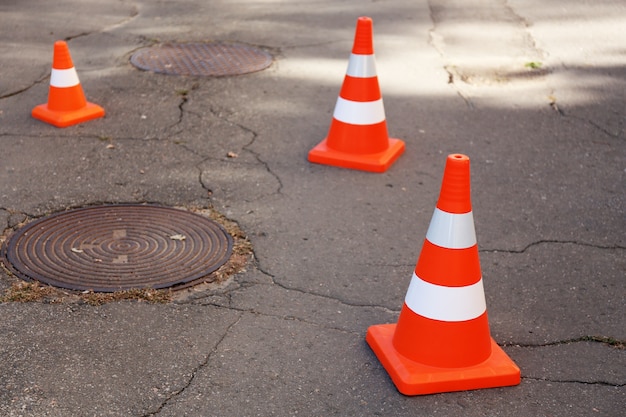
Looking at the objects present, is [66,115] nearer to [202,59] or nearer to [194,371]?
[202,59]

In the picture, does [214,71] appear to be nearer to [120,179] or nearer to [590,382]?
[120,179]

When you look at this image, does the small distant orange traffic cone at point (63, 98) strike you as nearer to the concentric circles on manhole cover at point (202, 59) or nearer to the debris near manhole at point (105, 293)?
the concentric circles on manhole cover at point (202, 59)

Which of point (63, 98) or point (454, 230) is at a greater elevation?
point (454, 230)

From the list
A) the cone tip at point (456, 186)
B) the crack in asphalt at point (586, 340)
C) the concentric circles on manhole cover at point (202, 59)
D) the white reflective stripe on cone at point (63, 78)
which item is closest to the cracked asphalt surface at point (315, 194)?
the crack in asphalt at point (586, 340)

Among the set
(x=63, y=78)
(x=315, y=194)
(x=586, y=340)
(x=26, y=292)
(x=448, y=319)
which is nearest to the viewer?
(x=448, y=319)

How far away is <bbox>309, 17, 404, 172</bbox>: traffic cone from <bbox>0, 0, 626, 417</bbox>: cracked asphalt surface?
0.38 feet

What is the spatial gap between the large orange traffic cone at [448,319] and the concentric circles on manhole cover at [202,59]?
446 cm

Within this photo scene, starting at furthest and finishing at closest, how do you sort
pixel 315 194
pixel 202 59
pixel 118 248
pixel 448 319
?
pixel 202 59, pixel 315 194, pixel 118 248, pixel 448 319

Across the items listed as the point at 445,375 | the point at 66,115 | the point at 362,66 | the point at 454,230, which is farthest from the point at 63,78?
the point at 445,375

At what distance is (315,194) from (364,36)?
1132 millimetres

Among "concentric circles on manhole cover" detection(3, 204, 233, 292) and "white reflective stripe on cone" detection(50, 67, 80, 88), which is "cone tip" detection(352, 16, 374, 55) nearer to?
"concentric circles on manhole cover" detection(3, 204, 233, 292)

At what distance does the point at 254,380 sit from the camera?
3.48m

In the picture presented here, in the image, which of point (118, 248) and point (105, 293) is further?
point (118, 248)

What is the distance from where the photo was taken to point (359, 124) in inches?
226
